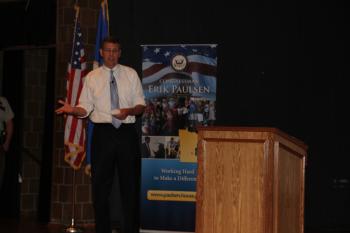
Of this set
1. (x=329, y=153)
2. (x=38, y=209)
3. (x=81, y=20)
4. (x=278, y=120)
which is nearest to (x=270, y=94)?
(x=278, y=120)

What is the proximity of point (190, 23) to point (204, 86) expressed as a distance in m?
0.73

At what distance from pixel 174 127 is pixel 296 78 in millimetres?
1365

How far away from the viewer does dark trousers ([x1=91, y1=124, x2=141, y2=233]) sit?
5.21 m

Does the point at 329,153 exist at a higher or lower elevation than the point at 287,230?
higher

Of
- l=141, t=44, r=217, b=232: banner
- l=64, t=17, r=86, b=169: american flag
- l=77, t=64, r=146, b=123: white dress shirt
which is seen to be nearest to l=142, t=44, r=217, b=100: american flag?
l=141, t=44, r=217, b=232: banner

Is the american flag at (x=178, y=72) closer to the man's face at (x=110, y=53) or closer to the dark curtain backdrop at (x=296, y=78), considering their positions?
the dark curtain backdrop at (x=296, y=78)

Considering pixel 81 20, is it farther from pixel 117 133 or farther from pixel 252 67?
pixel 117 133

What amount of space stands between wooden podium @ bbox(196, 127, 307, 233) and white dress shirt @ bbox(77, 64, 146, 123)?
1672 millimetres

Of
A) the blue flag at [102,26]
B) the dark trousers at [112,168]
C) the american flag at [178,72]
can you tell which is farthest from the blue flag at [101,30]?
the dark trousers at [112,168]

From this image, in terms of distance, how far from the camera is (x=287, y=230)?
3900mm

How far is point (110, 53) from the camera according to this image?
5312mm

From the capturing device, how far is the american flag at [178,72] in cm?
723

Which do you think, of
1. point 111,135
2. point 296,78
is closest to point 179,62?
point 296,78

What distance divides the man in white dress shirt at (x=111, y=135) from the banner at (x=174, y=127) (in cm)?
186
